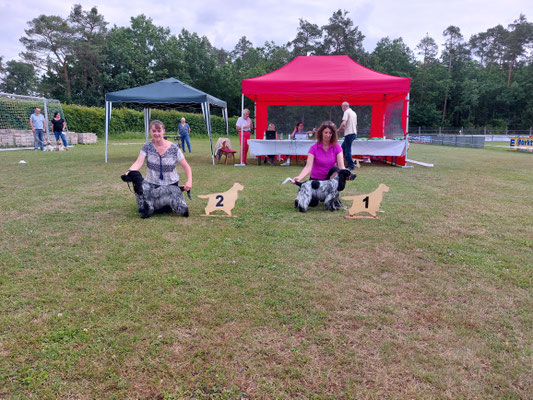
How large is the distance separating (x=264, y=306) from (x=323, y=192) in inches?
116

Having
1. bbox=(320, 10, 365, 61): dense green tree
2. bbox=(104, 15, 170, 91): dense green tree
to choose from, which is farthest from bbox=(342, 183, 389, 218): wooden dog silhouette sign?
bbox=(320, 10, 365, 61): dense green tree

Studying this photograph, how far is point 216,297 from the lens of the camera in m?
2.48

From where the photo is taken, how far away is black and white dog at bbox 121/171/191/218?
4484mm

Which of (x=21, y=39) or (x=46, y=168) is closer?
(x=46, y=168)

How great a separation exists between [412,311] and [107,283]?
227 centimetres

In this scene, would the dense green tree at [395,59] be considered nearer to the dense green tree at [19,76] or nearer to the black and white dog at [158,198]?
the dense green tree at [19,76]

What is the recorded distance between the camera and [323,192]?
16.6ft

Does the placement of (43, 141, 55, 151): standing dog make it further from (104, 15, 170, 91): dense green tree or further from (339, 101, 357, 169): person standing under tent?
(104, 15, 170, 91): dense green tree

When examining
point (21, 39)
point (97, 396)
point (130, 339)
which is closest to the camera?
point (97, 396)

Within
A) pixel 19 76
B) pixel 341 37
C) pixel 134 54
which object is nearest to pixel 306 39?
pixel 341 37

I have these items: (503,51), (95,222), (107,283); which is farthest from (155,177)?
(503,51)

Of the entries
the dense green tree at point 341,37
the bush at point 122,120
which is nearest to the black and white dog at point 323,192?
the bush at point 122,120

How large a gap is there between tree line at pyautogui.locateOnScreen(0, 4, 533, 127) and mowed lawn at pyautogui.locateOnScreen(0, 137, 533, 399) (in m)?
41.3

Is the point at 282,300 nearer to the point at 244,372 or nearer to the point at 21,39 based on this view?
the point at 244,372
